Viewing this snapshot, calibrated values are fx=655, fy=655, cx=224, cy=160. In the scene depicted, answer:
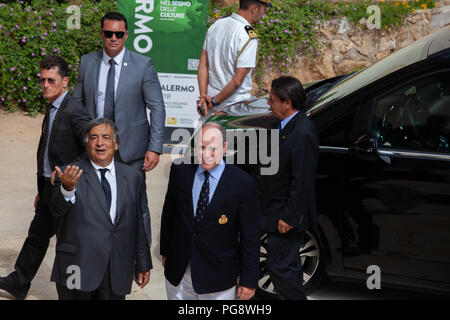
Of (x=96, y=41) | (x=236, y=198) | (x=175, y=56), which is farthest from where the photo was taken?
(x=96, y=41)

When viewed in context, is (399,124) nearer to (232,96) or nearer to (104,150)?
(232,96)

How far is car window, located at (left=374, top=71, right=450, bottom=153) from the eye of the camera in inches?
172

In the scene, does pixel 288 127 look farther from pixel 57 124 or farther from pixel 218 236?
pixel 57 124

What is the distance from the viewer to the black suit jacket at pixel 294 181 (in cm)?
399

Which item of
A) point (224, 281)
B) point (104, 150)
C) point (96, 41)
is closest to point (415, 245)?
point (224, 281)

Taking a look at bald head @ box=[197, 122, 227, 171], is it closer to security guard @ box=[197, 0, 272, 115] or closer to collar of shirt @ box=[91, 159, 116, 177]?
collar of shirt @ box=[91, 159, 116, 177]

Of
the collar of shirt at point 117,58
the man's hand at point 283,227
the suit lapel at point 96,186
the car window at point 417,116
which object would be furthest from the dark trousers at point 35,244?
the car window at point 417,116

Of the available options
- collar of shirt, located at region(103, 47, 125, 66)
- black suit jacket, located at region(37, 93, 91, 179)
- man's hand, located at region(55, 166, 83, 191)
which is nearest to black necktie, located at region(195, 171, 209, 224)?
man's hand, located at region(55, 166, 83, 191)

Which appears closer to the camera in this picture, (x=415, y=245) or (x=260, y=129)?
(x=415, y=245)

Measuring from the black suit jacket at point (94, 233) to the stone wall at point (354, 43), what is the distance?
296 inches

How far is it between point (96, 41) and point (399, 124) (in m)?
6.54

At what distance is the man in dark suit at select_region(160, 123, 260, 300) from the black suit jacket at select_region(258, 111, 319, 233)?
0.56 metres

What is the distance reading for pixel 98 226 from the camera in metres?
3.48

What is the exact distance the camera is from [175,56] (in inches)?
341
